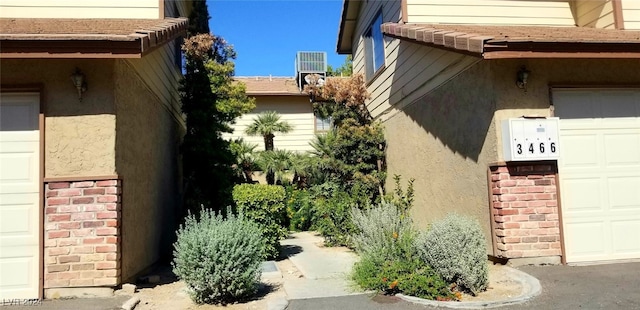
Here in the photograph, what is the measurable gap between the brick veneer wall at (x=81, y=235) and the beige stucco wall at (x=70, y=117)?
0.24m

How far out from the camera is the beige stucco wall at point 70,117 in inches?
244

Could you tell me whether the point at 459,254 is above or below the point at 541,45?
below

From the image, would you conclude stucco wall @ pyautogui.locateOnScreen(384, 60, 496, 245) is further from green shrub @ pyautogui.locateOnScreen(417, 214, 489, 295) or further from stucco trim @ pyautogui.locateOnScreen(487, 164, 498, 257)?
green shrub @ pyautogui.locateOnScreen(417, 214, 489, 295)

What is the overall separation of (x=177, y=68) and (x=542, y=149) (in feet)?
30.3

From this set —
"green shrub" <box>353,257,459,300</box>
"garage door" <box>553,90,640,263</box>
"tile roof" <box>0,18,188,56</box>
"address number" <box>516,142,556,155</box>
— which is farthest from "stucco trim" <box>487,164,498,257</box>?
"tile roof" <box>0,18,188,56</box>

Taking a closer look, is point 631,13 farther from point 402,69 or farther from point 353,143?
point 353,143

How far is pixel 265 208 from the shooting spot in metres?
8.64

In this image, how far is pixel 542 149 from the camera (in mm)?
6785

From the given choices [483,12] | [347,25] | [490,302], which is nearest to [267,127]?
[347,25]

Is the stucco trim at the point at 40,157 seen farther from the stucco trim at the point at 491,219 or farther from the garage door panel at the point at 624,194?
the garage door panel at the point at 624,194

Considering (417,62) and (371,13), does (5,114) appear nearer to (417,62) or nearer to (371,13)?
(417,62)

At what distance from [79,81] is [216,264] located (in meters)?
3.10

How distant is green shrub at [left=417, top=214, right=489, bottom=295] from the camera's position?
18.6 feet

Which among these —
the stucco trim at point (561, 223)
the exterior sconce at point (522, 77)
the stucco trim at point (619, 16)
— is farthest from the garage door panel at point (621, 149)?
the stucco trim at point (619, 16)
